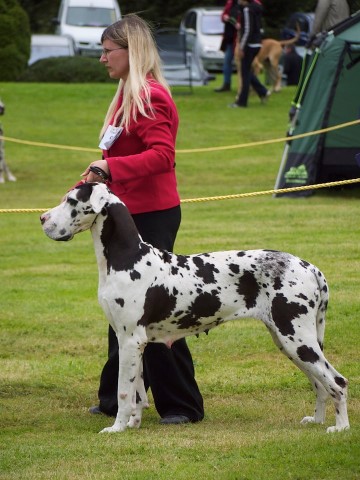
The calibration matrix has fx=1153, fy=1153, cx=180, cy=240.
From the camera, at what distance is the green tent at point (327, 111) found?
1571 centimetres

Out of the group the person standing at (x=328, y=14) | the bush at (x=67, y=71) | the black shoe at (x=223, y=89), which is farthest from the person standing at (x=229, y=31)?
the person standing at (x=328, y=14)

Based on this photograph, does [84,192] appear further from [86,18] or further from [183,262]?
[86,18]

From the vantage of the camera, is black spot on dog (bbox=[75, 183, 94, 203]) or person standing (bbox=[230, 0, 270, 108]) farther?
person standing (bbox=[230, 0, 270, 108])

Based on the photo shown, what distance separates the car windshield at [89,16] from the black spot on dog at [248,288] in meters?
30.7

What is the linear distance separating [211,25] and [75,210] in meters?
Result: 30.5

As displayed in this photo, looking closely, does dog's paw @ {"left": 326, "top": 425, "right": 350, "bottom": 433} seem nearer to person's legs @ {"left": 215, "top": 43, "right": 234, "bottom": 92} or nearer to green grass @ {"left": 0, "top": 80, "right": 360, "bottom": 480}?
green grass @ {"left": 0, "top": 80, "right": 360, "bottom": 480}

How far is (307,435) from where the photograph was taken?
19.6 feet

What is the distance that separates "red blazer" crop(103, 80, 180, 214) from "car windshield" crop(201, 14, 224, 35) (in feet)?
97.3

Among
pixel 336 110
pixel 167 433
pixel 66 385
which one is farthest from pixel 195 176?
pixel 167 433

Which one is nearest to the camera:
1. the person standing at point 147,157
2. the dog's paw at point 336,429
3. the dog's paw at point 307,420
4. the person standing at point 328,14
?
the dog's paw at point 336,429

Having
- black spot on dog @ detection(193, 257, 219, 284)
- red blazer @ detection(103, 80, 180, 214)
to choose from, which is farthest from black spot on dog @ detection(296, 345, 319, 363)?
red blazer @ detection(103, 80, 180, 214)

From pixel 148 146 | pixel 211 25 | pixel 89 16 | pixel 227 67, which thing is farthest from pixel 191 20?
pixel 148 146

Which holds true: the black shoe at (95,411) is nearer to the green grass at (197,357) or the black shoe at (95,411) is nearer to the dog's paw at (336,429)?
the green grass at (197,357)

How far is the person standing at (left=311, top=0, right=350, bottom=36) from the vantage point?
16984 mm
